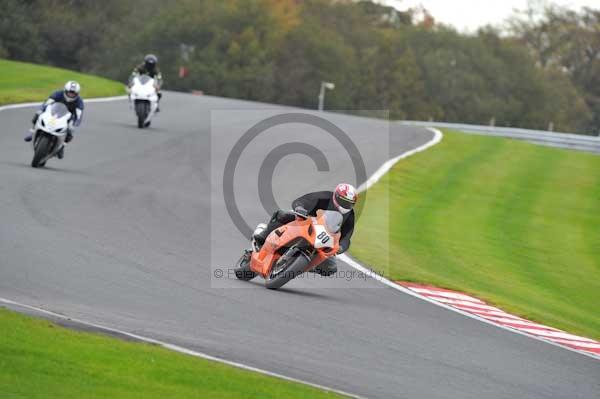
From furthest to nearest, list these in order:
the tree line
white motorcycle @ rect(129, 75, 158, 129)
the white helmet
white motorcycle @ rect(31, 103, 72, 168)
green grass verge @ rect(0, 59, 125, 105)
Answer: the tree line, green grass verge @ rect(0, 59, 125, 105), white motorcycle @ rect(129, 75, 158, 129), the white helmet, white motorcycle @ rect(31, 103, 72, 168)

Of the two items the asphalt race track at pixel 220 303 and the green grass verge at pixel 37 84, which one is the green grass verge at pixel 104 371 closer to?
the asphalt race track at pixel 220 303

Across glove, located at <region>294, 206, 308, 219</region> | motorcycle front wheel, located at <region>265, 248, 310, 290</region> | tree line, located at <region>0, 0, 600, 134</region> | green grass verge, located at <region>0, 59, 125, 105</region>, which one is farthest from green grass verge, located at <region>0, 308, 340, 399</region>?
tree line, located at <region>0, 0, 600, 134</region>

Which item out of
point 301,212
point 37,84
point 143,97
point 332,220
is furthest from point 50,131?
point 37,84

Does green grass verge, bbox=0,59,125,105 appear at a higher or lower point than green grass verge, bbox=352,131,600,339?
higher

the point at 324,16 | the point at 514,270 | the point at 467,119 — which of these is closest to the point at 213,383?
the point at 514,270

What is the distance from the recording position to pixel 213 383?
781cm

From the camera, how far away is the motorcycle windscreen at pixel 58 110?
64.1 ft

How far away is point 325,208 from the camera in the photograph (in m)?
12.4

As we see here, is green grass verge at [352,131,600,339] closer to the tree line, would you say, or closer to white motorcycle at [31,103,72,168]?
white motorcycle at [31,103,72,168]

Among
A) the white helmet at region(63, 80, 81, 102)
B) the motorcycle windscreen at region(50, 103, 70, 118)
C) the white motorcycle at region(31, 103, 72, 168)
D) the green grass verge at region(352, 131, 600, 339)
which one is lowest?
the green grass verge at region(352, 131, 600, 339)

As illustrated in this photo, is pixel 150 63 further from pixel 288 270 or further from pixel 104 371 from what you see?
pixel 104 371

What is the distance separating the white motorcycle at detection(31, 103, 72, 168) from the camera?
63.7ft

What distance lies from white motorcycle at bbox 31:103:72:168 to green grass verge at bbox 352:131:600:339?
569 centimetres

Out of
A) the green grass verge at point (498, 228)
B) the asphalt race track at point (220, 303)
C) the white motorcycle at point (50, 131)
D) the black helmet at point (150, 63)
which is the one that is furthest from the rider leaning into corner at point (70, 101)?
the black helmet at point (150, 63)
